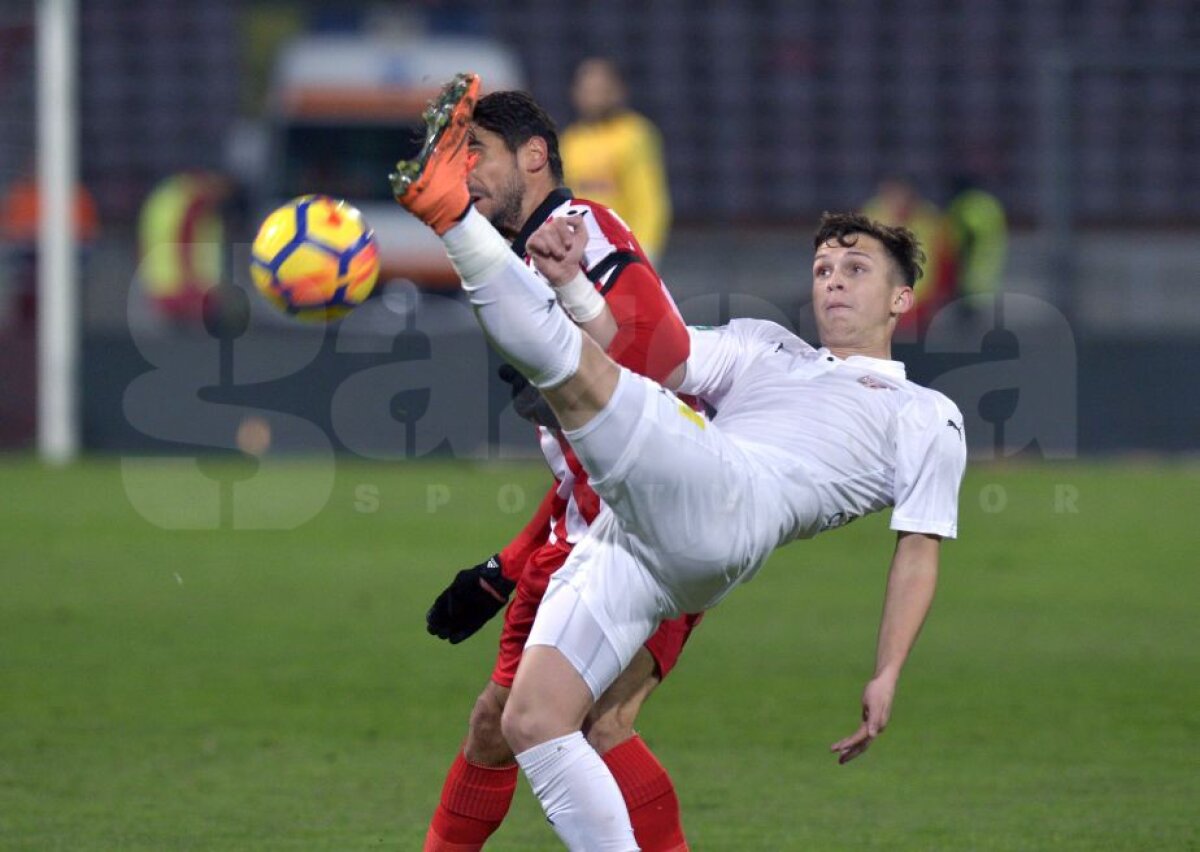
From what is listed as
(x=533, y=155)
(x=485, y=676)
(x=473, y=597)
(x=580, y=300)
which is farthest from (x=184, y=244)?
(x=580, y=300)

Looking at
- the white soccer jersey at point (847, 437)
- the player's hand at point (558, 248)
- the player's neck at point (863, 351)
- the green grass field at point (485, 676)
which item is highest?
the player's hand at point (558, 248)

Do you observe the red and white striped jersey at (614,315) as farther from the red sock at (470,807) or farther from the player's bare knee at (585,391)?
the red sock at (470,807)

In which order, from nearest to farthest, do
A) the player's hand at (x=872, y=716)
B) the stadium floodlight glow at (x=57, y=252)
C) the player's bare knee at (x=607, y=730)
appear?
the player's hand at (x=872, y=716), the player's bare knee at (x=607, y=730), the stadium floodlight glow at (x=57, y=252)

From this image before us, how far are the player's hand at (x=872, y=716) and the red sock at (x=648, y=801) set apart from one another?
537mm

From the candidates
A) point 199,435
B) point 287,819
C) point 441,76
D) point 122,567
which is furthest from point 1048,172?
point 287,819

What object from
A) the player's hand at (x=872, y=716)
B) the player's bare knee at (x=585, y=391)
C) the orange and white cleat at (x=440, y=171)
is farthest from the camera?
the player's hand at (x=872, y=716)

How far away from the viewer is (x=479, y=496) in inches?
471

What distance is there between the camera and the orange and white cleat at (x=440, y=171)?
11.8 feet

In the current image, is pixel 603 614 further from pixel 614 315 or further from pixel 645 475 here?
pixel 614 315

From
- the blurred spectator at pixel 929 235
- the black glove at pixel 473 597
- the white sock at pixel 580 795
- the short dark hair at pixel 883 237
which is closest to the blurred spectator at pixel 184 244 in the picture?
the blurred spectator at pixel 929 235

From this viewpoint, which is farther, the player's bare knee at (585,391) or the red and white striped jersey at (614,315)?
the red and white striped jersey at (614,315)

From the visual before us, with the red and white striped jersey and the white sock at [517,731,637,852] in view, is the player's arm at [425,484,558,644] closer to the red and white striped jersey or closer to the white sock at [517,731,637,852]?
the red and white striped jersey

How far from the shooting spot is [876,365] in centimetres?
441

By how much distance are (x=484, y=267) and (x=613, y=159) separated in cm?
757
